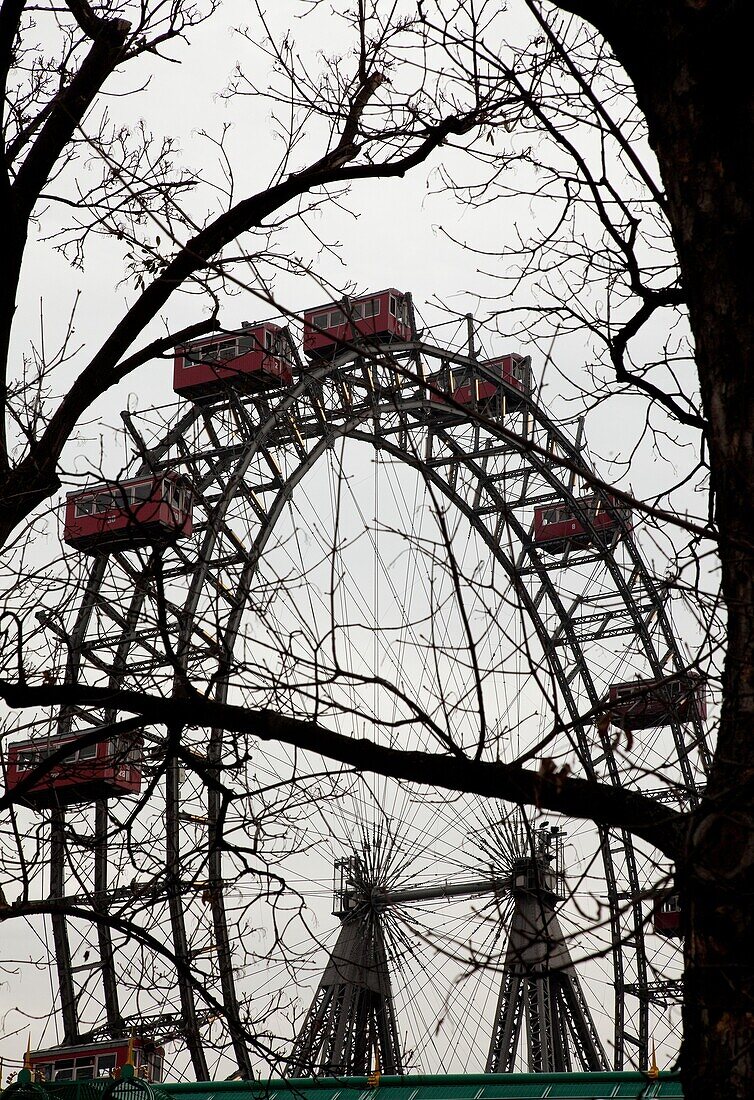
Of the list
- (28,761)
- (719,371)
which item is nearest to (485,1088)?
(28,761)

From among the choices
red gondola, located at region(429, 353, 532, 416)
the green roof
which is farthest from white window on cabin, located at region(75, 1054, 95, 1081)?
red gondola, located at region(429, 353, 532, 416)

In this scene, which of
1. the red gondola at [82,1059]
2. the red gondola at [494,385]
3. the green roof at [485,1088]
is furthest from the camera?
the red gondola at [494,385]

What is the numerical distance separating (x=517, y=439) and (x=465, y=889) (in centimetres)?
2056

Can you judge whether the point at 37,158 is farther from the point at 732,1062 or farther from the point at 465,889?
the point at 465,889

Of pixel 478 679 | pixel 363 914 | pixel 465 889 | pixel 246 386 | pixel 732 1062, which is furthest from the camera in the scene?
pixel 465 889

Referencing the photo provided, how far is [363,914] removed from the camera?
20984mm

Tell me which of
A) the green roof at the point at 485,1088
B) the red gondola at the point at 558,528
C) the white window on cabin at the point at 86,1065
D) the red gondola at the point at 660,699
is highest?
the red gondola at the point at 558,528

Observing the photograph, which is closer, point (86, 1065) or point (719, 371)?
point (719, 371)

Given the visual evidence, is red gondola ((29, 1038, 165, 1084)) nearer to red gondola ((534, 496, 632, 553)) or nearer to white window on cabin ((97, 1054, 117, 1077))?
white window on cabin ((97, 1054, 117, 1077))

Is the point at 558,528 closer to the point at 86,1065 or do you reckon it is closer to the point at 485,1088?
the point at 86,1065

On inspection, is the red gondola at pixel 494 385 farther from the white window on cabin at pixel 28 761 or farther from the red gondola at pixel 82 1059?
the white window on cabin at pixel 28 761

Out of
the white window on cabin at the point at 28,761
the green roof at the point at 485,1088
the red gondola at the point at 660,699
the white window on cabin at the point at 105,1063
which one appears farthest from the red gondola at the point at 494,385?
the red gondola at the point at 660,699

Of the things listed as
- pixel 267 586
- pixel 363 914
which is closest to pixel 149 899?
pixel 267 586

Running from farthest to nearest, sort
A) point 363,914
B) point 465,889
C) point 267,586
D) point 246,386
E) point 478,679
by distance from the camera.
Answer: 1. point 465,889
2. point 363,914
3. point 267,586
4. point 246,386
5. point 478,679
